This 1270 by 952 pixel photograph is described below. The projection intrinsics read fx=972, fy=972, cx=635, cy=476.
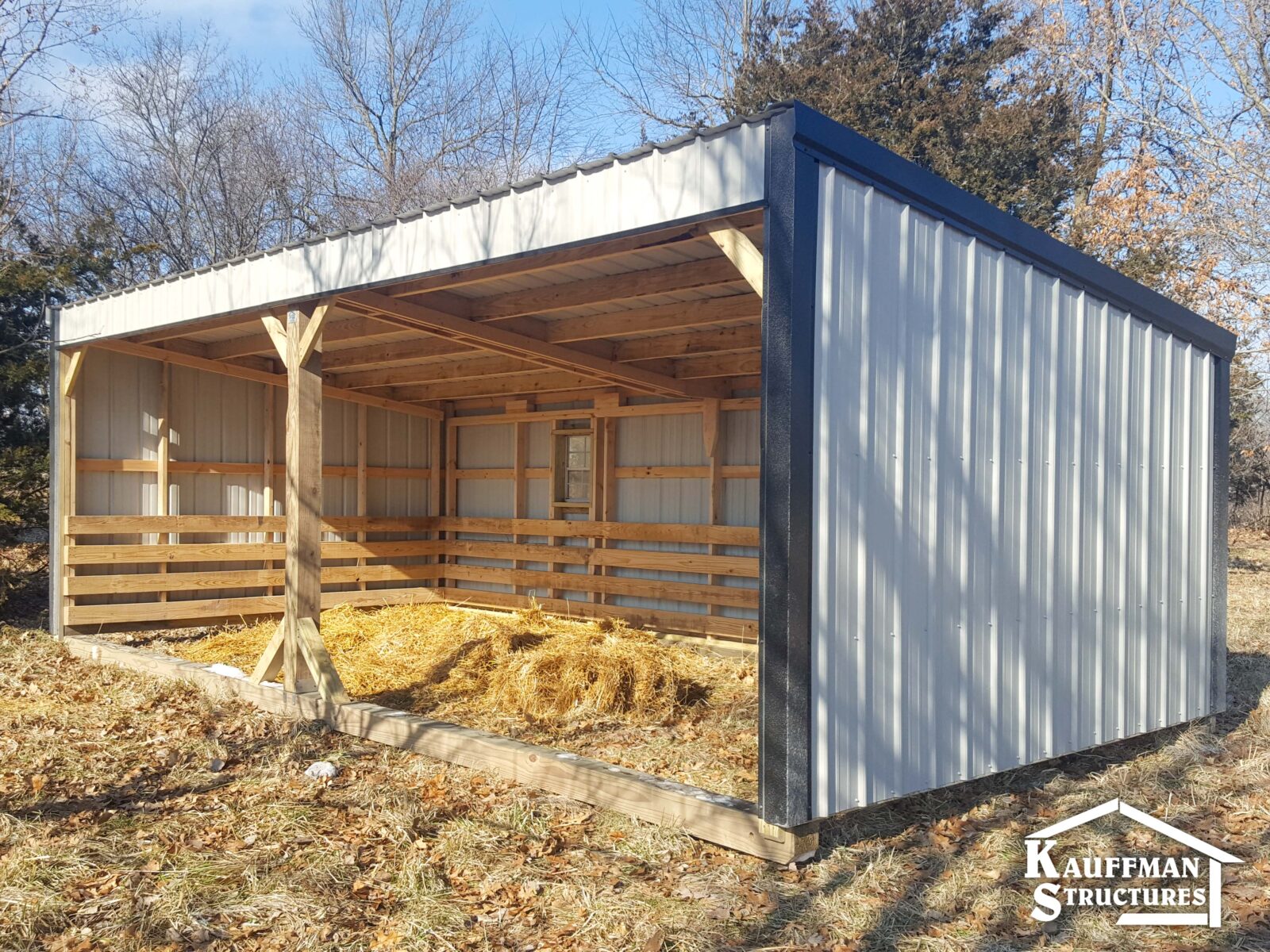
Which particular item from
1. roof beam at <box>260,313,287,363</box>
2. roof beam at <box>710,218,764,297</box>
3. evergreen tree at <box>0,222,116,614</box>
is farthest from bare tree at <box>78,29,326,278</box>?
roof beam at <box>710,218,764,297</box>

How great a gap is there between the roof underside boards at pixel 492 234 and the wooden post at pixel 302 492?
1.25ft

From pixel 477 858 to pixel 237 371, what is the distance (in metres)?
7.22

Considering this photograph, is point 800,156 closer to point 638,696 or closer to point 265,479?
point 638,696

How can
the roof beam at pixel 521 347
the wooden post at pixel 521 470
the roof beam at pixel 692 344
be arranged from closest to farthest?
the roof beam at pixel 521 347
the roof beam at pixel 692 344
the wooden post at pixel 521 470

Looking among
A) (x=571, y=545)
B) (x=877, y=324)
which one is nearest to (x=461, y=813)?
(x=877, y=324)

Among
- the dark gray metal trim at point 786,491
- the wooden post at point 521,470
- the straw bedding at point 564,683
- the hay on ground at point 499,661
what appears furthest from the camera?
the wooden post at point 521,470

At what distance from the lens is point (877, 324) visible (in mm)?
4316

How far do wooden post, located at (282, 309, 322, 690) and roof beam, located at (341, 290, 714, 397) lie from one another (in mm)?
537

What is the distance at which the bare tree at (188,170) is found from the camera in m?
19.4

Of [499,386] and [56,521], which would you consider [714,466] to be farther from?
[56,521]

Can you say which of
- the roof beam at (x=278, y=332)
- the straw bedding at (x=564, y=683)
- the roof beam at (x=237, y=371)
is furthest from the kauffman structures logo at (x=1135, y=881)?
the roof beam at (x=237, y=371)

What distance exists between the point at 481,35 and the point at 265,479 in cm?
1572

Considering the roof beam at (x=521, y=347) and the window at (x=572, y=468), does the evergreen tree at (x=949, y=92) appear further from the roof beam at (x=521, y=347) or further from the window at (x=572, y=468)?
the roof beam at (x=521, y=347)

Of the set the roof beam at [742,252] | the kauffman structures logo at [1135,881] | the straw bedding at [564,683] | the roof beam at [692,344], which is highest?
the roof beam at [692,344]
